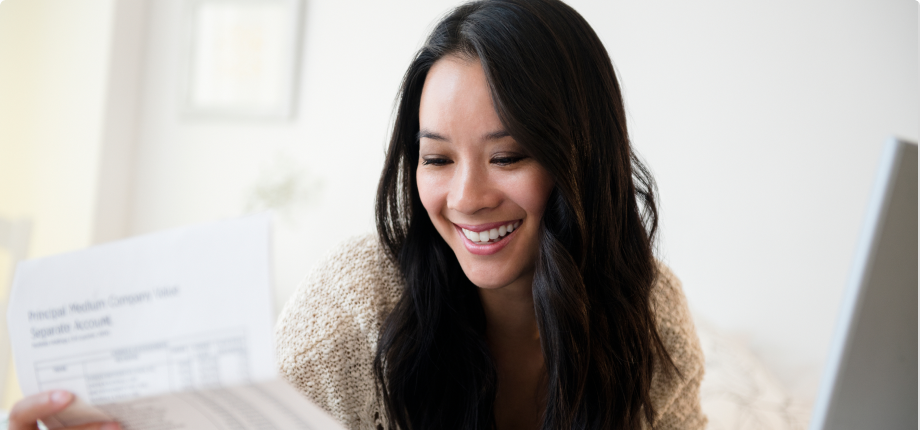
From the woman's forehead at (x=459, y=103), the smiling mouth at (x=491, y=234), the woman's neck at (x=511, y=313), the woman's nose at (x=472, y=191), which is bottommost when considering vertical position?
the woman's neck at (x=511, y=313)

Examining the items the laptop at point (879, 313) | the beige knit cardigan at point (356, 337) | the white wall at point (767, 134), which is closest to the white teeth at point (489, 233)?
the beige knit cardigan at point (356, 337)

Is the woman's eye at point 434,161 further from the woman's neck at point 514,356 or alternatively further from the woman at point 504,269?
the woman's neck at point 514,356

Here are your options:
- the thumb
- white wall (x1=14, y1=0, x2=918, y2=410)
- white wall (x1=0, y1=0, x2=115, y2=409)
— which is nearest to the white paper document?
the thumb

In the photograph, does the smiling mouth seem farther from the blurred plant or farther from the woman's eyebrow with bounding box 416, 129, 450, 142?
the blurred plant

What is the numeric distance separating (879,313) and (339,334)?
0.85 metres

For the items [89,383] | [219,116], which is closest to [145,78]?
[219,116]

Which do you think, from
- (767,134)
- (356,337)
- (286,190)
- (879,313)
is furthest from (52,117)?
(879,313)

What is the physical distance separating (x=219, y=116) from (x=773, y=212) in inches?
91.6

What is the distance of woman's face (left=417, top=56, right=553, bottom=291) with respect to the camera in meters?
0.98

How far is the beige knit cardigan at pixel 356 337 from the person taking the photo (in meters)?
1.12

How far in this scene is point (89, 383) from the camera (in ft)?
2.04

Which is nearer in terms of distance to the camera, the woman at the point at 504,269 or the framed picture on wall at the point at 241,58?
the woman at the point at 504,269

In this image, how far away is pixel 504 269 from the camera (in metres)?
1.07

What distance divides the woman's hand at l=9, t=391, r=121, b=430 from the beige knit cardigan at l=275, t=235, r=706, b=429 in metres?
0.46
